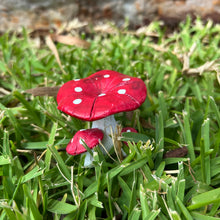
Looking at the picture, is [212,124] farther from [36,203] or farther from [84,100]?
[36,203]

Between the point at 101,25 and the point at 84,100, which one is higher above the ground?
the point at 84,100

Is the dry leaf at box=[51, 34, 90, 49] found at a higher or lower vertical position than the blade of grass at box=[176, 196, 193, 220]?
higher

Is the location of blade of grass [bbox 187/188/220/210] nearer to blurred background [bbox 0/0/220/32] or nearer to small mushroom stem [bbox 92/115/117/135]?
small mushroom stem [bbox 92/115/117/135]

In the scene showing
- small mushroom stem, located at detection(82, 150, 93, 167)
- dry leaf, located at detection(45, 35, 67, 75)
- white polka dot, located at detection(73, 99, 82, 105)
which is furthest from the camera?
dry leaf, located at detection(45, 35, 67, 75)

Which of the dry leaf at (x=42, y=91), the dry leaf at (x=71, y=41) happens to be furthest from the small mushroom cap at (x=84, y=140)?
the dry leaf at (x=71, y=41)

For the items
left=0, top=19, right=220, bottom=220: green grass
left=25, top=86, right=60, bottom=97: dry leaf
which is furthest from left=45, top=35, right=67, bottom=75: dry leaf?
left=0, top=19, right=220, bottom=220: green grass

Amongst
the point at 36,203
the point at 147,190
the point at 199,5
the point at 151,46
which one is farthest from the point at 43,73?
the point at 199,5

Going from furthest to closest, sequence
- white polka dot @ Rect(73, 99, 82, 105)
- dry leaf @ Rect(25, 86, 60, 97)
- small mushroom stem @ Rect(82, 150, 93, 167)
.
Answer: dry leaf @ Rect(25, 86, 60, 97), small mushroom stem @ Rect(82, 150, 93, 167), white polka dot @ Rect(73, 99, 82, 105)

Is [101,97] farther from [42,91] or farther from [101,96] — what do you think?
[42,91]
